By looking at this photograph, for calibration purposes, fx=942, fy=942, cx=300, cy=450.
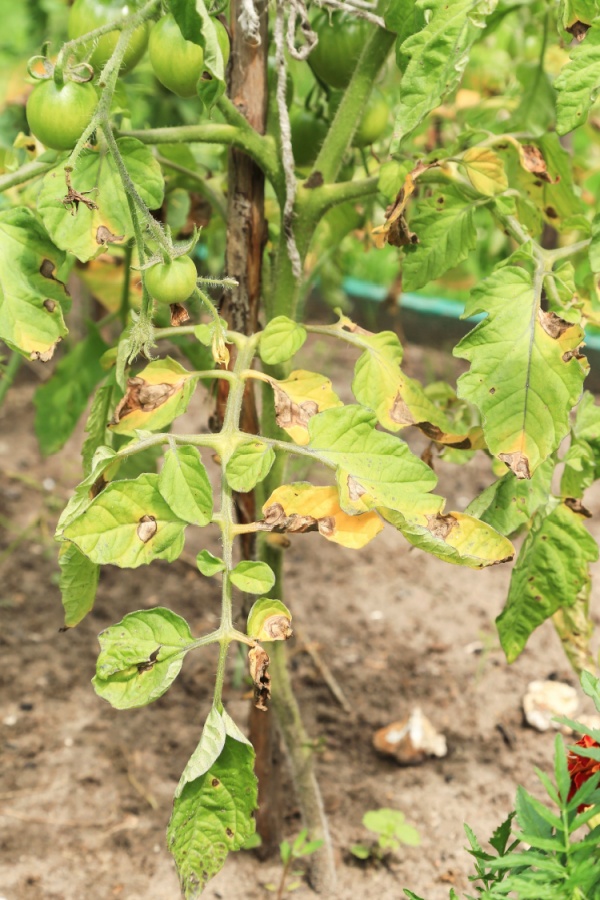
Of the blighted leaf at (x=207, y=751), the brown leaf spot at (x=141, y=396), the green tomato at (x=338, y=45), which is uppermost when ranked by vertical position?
the green tomato at (x=338, y=45)

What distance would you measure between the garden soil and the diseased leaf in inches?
19.5

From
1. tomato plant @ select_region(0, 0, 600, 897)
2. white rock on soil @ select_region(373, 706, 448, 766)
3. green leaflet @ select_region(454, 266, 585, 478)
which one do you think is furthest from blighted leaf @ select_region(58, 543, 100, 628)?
white rock on soil @ select_region(373, 706, 448, 766)

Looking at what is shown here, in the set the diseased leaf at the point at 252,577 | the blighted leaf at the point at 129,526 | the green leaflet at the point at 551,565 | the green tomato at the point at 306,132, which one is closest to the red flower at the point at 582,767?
the green leaflet at the point at 551,565

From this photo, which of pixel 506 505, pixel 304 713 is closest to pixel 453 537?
pixel 506 505

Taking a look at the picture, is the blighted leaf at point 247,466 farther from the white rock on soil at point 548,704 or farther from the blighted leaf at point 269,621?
the white rock on soil at point 548,704

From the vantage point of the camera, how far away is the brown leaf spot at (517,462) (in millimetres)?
888

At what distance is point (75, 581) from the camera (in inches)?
38.1

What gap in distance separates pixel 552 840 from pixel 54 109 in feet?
2.47

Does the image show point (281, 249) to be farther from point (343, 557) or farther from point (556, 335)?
point (343, 557)

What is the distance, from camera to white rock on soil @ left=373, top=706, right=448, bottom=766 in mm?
1680

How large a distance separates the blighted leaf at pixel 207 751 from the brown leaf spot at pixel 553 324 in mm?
482

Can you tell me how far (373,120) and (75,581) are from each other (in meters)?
0.66

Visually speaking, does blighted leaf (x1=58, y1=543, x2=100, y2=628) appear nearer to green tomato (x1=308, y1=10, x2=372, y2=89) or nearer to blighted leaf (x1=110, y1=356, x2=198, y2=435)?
blighted leaf (x1=110, y1=356, x2=198, y2=435)

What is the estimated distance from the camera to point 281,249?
114 centimetres
